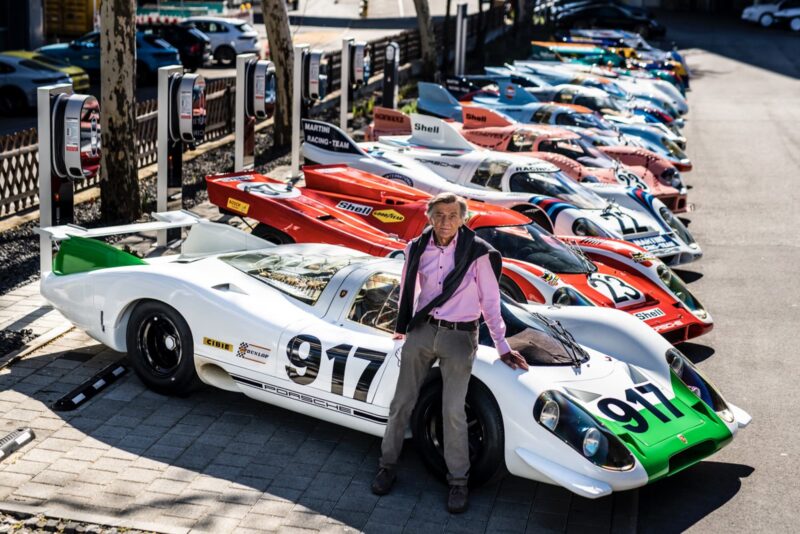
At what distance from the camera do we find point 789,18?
52.4m

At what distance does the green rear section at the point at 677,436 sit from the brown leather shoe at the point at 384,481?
1.32m

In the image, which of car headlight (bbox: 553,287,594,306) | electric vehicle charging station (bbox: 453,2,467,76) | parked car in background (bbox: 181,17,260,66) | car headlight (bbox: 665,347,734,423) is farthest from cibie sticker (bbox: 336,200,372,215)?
parked car in background (bbox: 181,17,260,66)

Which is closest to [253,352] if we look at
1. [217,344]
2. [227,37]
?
[217,344]

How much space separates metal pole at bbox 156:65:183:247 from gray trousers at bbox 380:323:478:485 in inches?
247

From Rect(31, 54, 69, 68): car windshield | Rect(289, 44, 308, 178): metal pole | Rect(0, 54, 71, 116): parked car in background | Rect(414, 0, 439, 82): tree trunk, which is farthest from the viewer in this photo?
Rect(414, 0, 439, 82): tree trunk

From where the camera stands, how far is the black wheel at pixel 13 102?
75.8 feet

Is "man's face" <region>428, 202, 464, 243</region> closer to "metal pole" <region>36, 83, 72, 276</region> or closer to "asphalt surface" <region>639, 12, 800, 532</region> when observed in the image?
"asphalt surface" <region>639, 12, 800, 532</region>

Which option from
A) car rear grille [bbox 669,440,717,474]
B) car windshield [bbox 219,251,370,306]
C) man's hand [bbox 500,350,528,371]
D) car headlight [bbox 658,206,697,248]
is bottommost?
car rear grille [bbox 669,440,717,474]

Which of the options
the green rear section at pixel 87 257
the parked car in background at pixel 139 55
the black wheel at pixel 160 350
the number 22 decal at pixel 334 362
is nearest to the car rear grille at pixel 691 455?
the number 22 decal at pixel 334 362

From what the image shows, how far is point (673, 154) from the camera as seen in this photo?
18.2 m

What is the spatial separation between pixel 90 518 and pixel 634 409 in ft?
10.7

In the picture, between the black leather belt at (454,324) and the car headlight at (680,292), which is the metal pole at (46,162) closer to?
the black leather belt at (454,324)

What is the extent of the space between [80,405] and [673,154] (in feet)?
41.3

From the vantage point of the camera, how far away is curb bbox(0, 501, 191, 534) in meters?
Answer: 6.27
